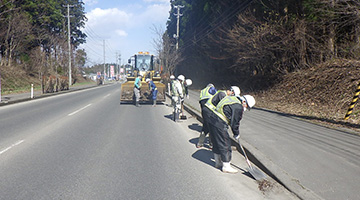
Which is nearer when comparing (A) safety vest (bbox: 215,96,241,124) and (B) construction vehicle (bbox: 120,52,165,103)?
(A) safety vest (bbox: 215,96,241,124)

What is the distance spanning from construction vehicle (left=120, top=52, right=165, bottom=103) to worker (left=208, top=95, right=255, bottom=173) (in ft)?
41.6

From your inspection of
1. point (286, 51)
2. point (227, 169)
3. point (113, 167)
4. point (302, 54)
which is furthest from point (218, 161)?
point (286, 51)

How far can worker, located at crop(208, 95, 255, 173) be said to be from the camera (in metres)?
4.80

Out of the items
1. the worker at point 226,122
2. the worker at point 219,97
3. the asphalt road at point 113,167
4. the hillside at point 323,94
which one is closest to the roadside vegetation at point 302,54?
the hillside at point 323,94

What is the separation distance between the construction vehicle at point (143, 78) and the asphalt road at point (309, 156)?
29.6 ft

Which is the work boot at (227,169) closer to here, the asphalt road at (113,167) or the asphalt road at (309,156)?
the asphalt road at (113,167)

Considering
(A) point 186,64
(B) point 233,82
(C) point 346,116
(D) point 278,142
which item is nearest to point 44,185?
(D) point 278,142

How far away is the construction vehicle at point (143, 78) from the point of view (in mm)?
17500

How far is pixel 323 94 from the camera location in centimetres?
1358

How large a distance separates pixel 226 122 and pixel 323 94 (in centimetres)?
1049

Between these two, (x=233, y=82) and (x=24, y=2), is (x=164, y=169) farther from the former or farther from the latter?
(x=24, y=2)

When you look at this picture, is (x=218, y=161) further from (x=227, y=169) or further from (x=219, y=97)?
(x=219, y=97)

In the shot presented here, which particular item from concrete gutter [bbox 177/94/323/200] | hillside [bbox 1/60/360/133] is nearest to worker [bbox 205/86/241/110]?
concrete gutter [bbox 177/94/323/200]

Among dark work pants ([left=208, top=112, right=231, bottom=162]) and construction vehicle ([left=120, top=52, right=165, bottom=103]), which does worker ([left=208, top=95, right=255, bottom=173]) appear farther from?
construction vehicle ([left=120, top=52, right=165, bottom=103])
